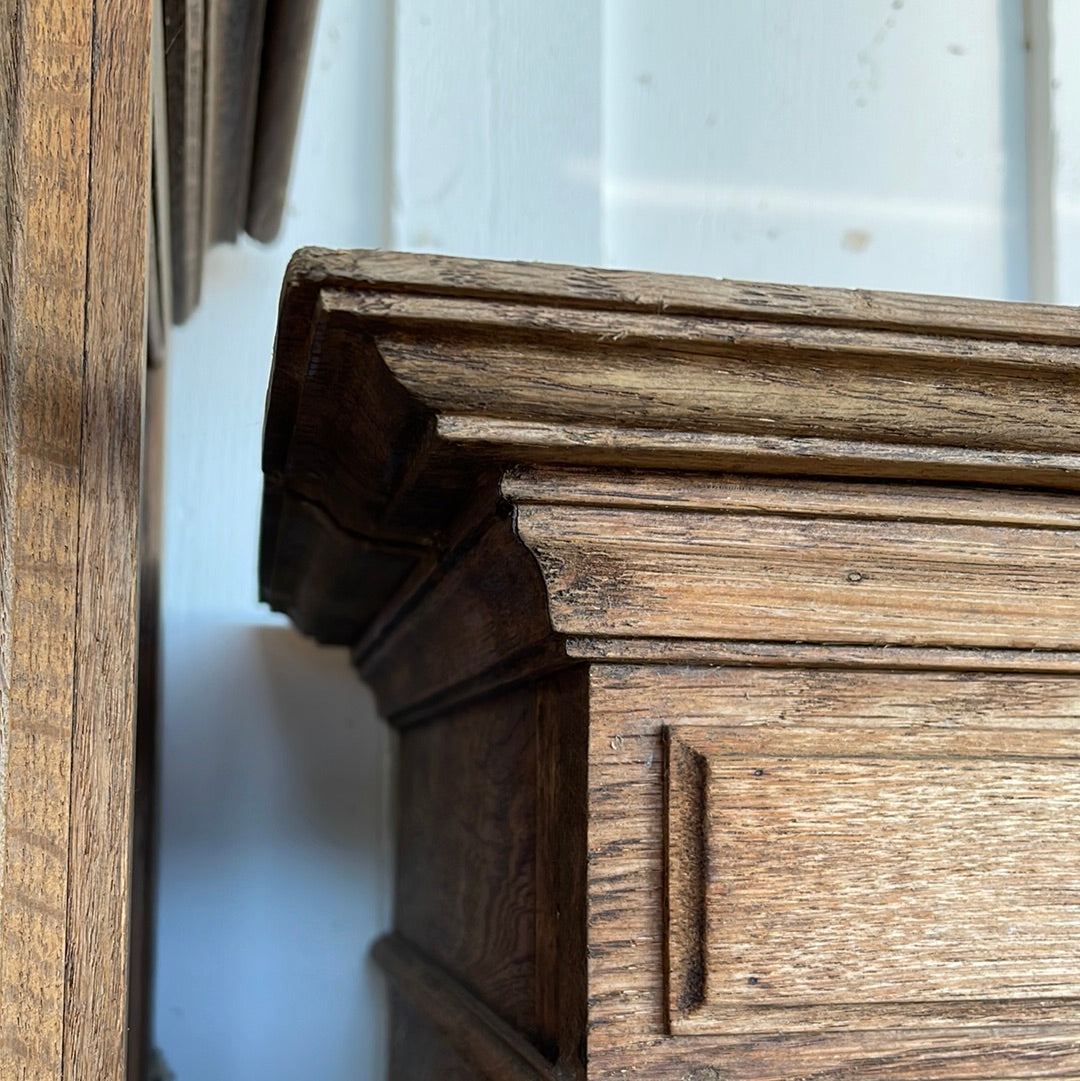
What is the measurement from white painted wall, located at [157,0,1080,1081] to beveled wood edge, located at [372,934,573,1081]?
0.50ft

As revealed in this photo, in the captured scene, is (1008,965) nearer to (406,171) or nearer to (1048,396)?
(1048,396)

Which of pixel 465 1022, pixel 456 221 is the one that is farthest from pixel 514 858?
pixel 456 221

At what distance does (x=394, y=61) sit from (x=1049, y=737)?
33.8 inches

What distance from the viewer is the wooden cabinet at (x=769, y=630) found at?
15.4 inches

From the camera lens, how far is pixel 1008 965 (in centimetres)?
44

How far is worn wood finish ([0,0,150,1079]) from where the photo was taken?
1.38 ft

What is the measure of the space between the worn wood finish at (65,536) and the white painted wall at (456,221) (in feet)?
1.96

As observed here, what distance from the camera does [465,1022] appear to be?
608 millimetres

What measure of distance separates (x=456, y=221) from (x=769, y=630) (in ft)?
2.41

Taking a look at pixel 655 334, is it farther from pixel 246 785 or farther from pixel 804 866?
pixel 246 785

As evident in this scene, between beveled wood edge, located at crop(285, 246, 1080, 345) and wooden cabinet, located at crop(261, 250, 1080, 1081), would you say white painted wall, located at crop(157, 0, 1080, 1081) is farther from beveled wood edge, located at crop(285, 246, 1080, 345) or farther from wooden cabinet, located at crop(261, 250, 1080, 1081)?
beveled wood edge, located at crop(285, 246, 1080, 345)

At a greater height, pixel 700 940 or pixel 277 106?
pixel 277 106

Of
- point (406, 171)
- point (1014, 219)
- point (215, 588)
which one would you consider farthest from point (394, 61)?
point (1014, 219)

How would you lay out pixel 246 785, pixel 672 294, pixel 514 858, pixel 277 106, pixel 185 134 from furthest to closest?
pixel 246 785 < pixel 277 106 < pixel 185 134 < pixel 514 858 < pixel 672 294
